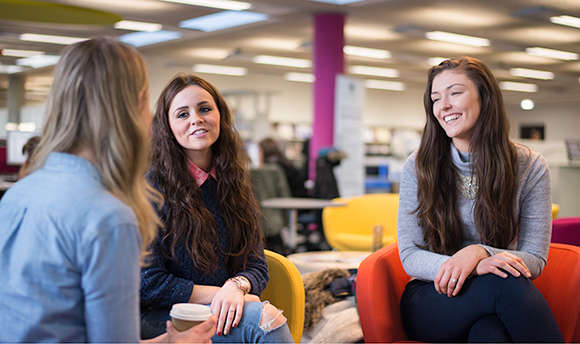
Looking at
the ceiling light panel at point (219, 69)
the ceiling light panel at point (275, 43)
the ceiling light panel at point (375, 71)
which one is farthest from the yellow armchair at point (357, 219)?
the ceiling light panel at point (219, 69)

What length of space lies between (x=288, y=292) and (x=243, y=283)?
0.26 meters

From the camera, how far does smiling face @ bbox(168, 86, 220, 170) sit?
2.01 metres

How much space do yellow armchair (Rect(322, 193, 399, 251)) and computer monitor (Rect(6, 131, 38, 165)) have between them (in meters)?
3.22

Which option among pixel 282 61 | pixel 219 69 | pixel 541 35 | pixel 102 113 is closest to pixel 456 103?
pixel 102 113

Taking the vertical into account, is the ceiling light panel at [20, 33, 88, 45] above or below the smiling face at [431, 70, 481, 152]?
above

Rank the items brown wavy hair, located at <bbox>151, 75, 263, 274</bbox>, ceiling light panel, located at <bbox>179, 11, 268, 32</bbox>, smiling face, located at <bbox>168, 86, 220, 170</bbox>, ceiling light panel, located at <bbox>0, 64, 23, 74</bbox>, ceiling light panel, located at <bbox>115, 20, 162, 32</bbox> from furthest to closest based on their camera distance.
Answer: ceiling light panel, located at <bbox>115, 20, 162, 32</bbox>
ceiling light panel, located at <bbox>179, 11, 268, 32</bbox>
ceiling light panel, located at <bbox>0, 64, 23, 74</bbox>
smiling face, located at <bbox>168, 86, 220, 170</bbox>
brown wavy hair, located at <bbox>151, 75, 263, 274</bbox>

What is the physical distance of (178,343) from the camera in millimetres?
1386

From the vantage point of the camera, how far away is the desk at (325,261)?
3147mm

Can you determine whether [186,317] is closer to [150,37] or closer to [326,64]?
[326,64]

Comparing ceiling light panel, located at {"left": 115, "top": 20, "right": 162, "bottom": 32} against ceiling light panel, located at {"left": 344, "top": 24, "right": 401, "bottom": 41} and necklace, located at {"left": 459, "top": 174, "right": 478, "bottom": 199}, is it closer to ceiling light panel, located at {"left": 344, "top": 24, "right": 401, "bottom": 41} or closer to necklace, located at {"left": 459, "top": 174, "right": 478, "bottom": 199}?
ceiling light panel, located at {"left": 344, "top": 24, "right": 401, "bottom": 41}

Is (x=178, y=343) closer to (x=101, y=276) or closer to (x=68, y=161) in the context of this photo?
(x=101, y=276)

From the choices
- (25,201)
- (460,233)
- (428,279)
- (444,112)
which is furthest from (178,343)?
(444,112)

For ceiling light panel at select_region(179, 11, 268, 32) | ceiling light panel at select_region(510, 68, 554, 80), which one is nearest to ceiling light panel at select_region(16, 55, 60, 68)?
ceiling light panel at select_region(179, 11, 268, 32)

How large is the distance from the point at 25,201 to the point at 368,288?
3.81ft
